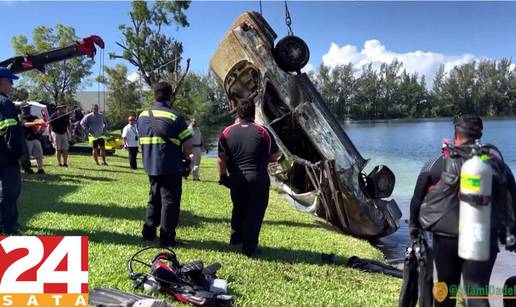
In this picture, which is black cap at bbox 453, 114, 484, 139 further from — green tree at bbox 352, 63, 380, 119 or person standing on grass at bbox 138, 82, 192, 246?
green tree at bbox 352, 63, 380, 119

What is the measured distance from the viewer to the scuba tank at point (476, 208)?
10.2 ft

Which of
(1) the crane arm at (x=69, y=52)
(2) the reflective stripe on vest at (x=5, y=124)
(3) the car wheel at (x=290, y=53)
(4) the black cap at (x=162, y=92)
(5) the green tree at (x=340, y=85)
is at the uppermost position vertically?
(5) the green tree at (x=340, y=85)

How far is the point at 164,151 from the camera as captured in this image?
17.7 feet

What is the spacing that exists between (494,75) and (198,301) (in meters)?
91.6

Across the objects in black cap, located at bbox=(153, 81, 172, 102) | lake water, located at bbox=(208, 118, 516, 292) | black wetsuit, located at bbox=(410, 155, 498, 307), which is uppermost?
black cap, located at bbox=(153, 81, 172, 102)

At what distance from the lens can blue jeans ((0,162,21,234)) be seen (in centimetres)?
529

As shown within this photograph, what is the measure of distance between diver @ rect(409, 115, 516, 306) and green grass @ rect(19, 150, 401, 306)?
1.32 metres

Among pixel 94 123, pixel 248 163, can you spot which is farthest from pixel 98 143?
pixel 248 163

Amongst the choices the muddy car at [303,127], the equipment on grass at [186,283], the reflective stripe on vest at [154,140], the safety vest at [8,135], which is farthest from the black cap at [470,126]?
the muddy car at [303,127]

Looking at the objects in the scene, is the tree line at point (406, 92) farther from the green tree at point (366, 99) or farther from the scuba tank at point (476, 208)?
the scuba tank at point (476, 208)

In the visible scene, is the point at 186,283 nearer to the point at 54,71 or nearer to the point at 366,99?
the point at 54,71

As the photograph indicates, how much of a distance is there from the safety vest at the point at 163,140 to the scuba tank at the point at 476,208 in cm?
328

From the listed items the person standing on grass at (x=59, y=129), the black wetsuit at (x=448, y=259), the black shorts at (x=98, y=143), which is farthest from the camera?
the black shorts at (x=98, y=143)

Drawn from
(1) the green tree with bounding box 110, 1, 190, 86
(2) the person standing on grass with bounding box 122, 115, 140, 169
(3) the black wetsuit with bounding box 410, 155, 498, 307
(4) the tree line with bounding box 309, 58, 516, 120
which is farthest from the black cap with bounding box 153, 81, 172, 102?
(4) the tree line with bounding box 309, 58, 516, 120
